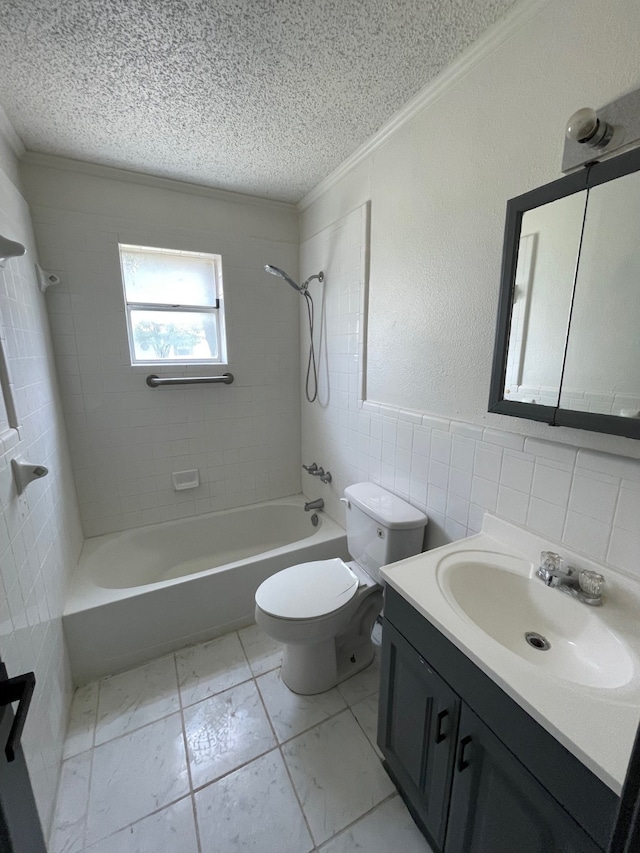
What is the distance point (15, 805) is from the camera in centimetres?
61

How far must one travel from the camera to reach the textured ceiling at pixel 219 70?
1012 millimetres

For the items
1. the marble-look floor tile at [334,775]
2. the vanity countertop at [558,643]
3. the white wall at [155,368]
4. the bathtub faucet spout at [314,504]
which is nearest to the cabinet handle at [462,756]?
the vanity countertop at [558,643]

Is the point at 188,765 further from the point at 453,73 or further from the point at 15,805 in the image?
the point at 453,73

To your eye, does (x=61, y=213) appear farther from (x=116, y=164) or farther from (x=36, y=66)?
(x=36, y=66)

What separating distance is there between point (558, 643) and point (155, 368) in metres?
2.25

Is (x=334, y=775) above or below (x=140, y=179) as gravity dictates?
below

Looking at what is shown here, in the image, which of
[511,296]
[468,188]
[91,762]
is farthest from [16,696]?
[468,188]

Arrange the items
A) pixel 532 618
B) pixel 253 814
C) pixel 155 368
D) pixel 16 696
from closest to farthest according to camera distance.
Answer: pixel 16 696
pixel 532 618
pixel 253 814
pixel 155 368

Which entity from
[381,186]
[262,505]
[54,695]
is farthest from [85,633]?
[381,186]

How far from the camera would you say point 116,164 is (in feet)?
6.07

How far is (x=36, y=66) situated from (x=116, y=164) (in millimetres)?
690

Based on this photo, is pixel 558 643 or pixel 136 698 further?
pixel 136 698

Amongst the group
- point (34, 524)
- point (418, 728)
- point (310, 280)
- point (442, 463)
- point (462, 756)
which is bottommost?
point (418, 728)

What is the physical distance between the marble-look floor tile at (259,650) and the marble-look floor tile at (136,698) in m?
0.34
